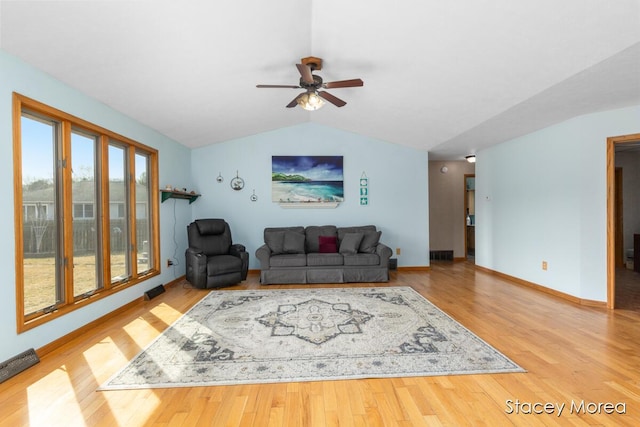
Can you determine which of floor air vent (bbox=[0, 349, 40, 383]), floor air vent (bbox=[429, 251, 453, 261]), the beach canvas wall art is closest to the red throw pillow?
the beach canvas wall art

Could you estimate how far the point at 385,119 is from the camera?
532cm

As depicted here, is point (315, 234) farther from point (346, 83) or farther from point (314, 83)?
point (346, 83)

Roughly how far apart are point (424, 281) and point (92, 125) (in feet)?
17.1

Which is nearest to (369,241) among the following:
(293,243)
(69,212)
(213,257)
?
(293,243)

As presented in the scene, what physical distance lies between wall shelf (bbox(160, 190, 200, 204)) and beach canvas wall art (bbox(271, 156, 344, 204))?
1.52m

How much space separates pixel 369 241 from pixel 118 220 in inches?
154

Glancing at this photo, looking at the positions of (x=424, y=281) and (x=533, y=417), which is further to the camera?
(x=424, y=281)

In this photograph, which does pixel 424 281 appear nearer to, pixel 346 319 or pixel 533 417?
pixel 346 319

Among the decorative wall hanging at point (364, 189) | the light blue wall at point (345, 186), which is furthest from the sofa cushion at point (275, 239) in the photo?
the decorative wall hanging at point (364, 189)

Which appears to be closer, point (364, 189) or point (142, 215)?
point (142, 215)

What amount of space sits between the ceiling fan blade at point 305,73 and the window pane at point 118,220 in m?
2.65

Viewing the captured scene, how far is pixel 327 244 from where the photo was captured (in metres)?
5.88

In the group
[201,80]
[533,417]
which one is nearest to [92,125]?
[201,80]

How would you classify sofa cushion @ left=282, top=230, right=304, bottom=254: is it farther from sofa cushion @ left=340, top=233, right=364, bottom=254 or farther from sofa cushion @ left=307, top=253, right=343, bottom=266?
sofa cushion @ left=340, top=233, right=364, bottom=254
